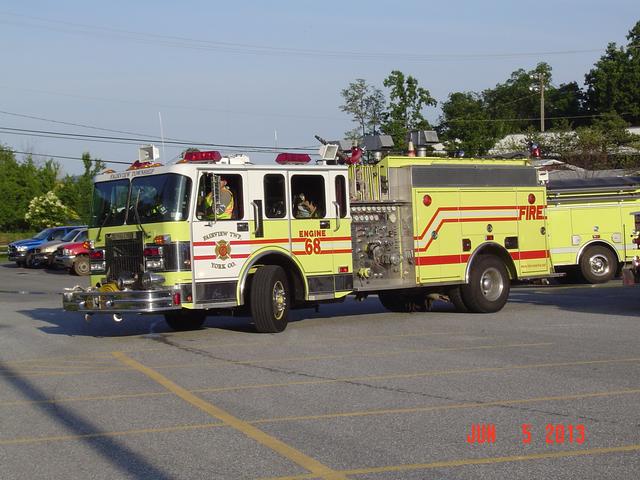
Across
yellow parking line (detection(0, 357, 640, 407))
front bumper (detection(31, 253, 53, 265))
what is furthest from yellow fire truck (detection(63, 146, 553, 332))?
front bumper (detection(31, 253, 53, 265))

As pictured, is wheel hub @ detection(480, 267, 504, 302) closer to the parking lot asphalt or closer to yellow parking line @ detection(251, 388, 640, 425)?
the parking lot asphalt

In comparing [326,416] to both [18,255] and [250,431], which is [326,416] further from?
[18,255]

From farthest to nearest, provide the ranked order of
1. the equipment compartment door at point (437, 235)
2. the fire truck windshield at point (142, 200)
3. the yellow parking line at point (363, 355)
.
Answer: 1. the equipment compartment door at point (437, 235)
2. the fire truck windshield at point (142, 200)
3. the yellow parking line at point (363, 355)

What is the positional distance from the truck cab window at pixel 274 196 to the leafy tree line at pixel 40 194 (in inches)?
1931

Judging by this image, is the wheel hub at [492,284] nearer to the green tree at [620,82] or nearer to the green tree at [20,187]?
the green tree at [20,187]

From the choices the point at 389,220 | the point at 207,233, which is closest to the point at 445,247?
the point at 389,220

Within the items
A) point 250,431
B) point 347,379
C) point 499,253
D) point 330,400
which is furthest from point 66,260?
point 250,431

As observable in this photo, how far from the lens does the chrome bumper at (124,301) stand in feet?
43.3

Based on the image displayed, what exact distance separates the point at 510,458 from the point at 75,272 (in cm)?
3170

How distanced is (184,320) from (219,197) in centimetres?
285

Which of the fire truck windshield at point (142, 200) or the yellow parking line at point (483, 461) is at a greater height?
the fire truck windshield at point (142, 200)

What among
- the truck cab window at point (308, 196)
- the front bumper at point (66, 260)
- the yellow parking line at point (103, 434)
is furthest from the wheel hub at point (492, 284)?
the front bumper at point (66, 260)

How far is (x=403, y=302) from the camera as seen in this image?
1791cm

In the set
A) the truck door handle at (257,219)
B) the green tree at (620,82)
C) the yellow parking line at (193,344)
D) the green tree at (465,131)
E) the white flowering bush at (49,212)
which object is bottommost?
the yellow parking line at (193,344)
